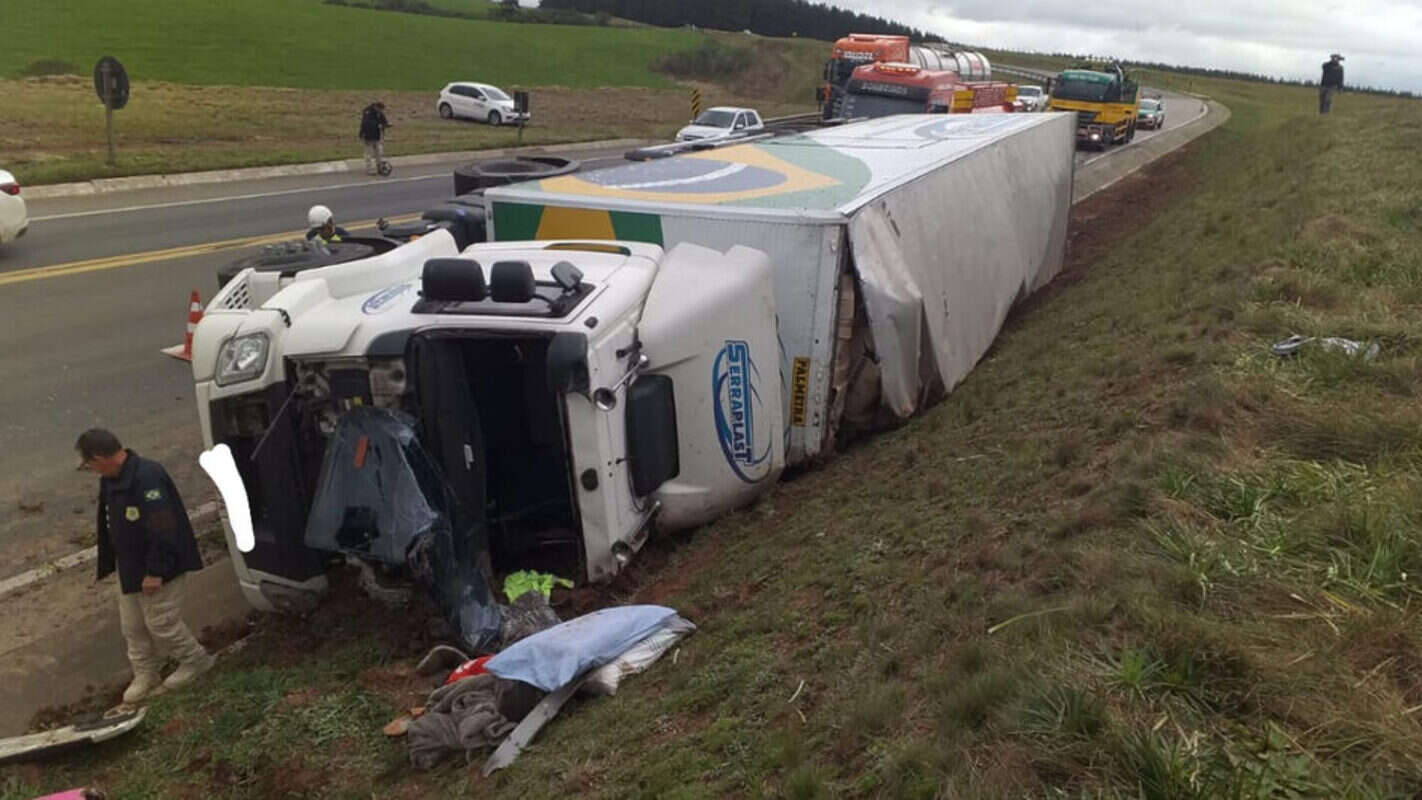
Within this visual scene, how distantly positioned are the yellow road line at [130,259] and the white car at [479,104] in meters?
23.4

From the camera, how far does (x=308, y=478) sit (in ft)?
15.8

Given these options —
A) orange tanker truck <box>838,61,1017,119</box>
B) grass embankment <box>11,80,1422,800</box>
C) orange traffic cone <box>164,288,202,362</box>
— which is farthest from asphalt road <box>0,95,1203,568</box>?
orange tanker truck <box>838,61,1017,119</box>

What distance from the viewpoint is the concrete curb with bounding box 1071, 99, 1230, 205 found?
816 inches

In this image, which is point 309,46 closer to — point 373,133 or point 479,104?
point 479,104

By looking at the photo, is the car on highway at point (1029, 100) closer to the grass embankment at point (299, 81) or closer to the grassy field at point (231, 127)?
the grass embankment at point (299, 81)

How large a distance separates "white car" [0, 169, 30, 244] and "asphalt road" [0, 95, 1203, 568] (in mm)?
295

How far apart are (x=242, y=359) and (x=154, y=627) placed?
1.35 metres

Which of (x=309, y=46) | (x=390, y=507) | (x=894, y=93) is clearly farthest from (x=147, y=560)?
(x=309, y=46)

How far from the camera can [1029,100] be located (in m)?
37.3

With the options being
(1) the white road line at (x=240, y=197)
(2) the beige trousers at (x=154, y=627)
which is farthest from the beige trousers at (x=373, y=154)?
(2) the beige trousers at (x=154, y=627)

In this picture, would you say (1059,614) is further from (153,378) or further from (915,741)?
(153,378)

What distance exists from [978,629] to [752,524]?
2.35 metres

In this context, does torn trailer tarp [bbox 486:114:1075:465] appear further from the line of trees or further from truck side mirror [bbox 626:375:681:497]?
the line of trees

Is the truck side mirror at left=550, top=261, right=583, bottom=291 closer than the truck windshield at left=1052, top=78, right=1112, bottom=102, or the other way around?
the truck side mirror at left=550, top=261, right=583, bottom=291
